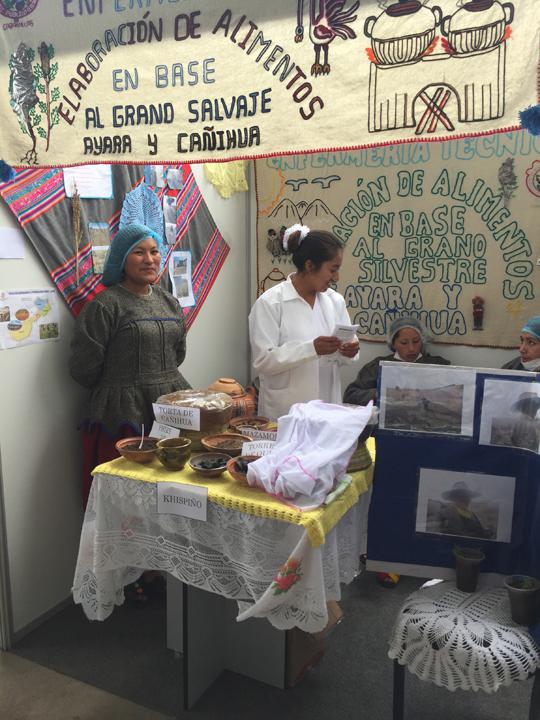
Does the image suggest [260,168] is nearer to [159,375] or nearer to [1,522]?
[159,375]

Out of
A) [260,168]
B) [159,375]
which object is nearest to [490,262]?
[260,168]

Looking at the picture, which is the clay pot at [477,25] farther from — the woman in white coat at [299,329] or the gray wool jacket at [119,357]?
the gray wool jacket at [119,357]

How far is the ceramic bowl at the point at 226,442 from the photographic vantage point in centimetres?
188

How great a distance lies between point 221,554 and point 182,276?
2.04 m

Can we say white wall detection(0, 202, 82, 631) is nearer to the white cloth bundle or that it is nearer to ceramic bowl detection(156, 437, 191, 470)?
ceramic bowl detection(156, 437, 191, 470)

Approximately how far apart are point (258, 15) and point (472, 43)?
422 millimetres

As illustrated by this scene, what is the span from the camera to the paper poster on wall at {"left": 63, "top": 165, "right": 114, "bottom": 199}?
258cm

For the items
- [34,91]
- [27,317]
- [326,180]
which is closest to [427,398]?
[34,91]

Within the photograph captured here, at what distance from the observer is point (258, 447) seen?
1804 mm

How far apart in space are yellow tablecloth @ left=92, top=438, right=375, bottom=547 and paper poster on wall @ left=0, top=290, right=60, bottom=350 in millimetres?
803

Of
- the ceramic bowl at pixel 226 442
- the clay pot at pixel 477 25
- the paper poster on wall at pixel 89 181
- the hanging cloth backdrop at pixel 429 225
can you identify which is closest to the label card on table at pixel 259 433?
the ceramic bowl at pixel 226 442

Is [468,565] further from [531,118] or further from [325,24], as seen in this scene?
[325,24]

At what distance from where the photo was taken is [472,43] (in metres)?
1.11

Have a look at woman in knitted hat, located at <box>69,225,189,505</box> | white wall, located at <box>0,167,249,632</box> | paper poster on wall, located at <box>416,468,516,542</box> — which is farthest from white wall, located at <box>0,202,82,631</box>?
paper poster on wall, located at <box>416,468,516,542</box>
